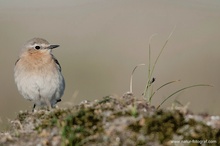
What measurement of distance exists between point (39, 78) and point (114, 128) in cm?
517

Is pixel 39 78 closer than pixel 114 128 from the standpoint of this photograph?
No

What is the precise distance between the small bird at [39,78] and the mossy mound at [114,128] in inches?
158

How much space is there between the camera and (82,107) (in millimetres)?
7609

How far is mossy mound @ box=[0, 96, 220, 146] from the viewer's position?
6.42 meters

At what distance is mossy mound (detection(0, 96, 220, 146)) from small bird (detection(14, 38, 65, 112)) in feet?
13.2

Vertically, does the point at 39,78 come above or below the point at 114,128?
above

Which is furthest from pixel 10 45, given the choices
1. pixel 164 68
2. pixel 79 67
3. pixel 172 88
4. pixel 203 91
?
pixel 203 91

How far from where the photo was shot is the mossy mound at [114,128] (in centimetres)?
642

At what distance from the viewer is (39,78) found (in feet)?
38.1

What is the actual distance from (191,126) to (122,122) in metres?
0.73

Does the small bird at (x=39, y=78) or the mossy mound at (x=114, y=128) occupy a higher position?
the small bird at (x=39, y=78)

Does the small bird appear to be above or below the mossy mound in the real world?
above

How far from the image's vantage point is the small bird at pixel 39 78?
37.8ft

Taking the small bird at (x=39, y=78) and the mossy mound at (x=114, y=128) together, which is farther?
the small bird at (x=39, y=78)
